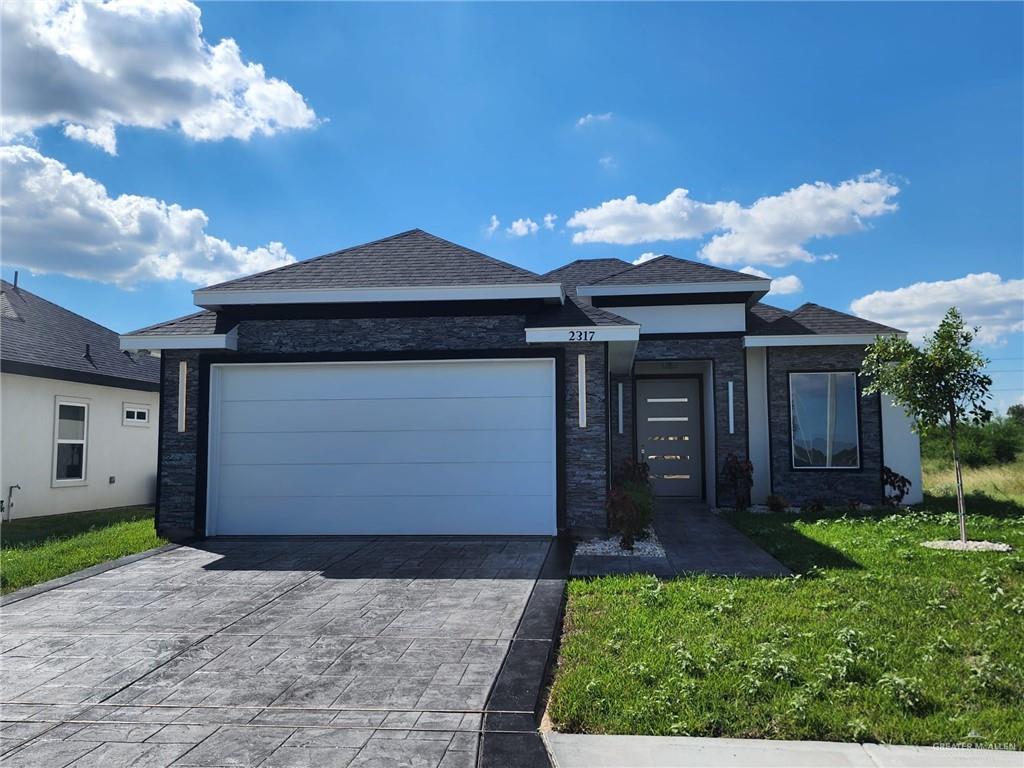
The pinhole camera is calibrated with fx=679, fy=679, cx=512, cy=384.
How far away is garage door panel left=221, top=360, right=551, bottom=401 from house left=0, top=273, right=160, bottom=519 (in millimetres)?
4920

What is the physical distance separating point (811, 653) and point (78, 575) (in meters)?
7.54

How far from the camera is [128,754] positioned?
11.3ft

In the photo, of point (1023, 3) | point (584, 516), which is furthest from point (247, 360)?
point (1023, 3)

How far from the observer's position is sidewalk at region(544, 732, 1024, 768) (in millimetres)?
3307

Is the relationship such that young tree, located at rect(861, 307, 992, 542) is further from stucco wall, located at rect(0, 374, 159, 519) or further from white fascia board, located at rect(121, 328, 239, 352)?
stucco wall, located at rect(0, 374, 159, 519)

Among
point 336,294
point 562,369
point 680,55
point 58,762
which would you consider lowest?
point 58,762

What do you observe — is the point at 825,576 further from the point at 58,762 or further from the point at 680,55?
the point at 680,55

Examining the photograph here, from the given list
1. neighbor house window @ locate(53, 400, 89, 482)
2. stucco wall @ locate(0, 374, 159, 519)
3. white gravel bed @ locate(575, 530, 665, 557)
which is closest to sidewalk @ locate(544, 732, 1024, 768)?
white gravel bed @ locate(575, 530, 665, 557)

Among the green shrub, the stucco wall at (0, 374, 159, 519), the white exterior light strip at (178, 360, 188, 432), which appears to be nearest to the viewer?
the green shrub

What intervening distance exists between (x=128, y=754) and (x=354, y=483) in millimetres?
6453

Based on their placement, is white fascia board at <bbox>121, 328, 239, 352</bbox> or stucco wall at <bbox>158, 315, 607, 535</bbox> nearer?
stucco wall at <bbox>158, 315, 607, 535</bbox>

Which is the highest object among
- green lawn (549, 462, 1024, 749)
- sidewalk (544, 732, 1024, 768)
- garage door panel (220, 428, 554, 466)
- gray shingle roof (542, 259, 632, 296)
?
gray shingle roof (542, 259, 632, 296)

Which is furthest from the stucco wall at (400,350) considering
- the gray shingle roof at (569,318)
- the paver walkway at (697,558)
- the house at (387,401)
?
→ the paver walkway at (697,558)

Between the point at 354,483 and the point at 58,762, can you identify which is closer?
the point at 58,762
